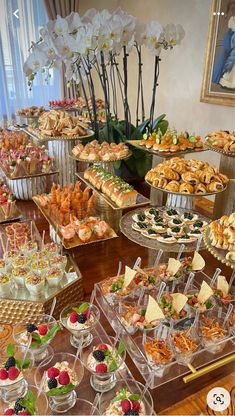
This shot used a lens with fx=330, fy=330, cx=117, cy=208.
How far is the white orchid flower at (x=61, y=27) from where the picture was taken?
5.56 feet

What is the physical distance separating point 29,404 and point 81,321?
252 millimetres

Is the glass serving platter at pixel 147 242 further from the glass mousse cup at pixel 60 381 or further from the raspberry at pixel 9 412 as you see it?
the raspberry at pixel 9 412

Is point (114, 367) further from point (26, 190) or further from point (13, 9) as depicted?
point (13, 9)

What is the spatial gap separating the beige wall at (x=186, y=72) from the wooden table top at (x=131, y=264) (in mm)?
2097

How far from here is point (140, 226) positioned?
1.30m

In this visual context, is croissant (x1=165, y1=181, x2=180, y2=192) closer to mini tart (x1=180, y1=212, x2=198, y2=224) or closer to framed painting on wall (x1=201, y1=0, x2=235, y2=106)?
mini tart (x1=180, y1=212, x2=198, y2=224)

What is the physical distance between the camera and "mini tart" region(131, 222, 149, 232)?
4.21 feet

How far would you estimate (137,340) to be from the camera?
0.95 meters

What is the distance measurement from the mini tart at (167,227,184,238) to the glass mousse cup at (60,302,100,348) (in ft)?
1.35

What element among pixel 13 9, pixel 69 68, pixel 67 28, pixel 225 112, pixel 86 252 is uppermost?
pixel 13 9

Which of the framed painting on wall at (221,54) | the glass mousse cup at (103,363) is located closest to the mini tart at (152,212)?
the glass mousse cup at (103,363)

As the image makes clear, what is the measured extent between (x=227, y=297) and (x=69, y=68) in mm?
1571

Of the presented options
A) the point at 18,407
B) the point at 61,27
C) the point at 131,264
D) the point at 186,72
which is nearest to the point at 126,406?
the point at 18,407

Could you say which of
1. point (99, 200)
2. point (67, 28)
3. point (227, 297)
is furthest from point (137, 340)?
point (67, 28)
